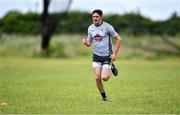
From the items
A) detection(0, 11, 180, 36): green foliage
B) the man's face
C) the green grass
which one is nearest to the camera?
the green grass

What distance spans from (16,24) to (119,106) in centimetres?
4362

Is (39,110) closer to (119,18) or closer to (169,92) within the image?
(169,92)

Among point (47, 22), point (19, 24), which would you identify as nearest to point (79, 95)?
point (47, 22)

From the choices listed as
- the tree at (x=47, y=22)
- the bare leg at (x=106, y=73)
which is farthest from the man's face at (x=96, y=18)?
the tree at (x=47, y=22)

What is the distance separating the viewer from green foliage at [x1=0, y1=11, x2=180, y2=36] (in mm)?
49750

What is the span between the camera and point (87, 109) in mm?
13852

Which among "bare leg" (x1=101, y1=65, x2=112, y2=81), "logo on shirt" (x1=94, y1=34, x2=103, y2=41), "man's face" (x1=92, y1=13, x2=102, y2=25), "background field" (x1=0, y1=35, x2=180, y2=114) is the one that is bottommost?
"background field" (x1=0, y1=35, x2=180, y2=114)

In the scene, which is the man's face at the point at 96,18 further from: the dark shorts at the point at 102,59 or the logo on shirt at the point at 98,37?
the dark shorts at the point at 102,59

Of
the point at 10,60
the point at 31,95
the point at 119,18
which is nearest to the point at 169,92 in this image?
the point at 31,95

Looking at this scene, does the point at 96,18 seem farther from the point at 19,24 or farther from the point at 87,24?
the point at 19,24

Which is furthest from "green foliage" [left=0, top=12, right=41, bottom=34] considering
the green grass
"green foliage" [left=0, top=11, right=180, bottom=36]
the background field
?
the green grass

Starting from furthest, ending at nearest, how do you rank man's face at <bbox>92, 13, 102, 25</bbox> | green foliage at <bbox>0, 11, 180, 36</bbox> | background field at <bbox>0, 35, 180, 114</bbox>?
green foliage at <bbox>0, 11, 180, 36</bbox> < man's face at <bbox>92, 13, 102, 25</bbox> < background field at <bbox>0, 35, 180, 114</bbox>

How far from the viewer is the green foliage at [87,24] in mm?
49750

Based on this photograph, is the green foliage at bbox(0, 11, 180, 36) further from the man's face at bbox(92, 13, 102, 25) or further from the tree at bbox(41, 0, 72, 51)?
the man's face at bbox(92, 13, 102, 25)
